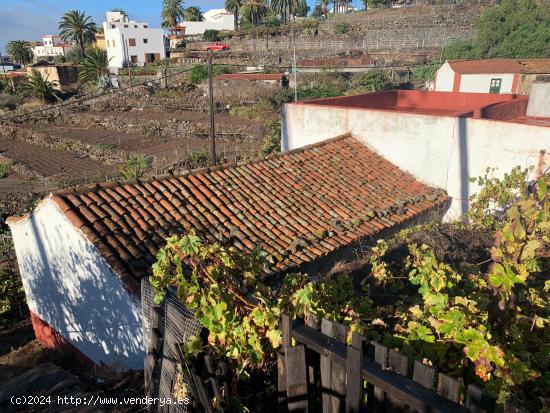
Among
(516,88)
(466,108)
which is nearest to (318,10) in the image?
(516,88)

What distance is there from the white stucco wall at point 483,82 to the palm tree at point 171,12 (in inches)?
2436

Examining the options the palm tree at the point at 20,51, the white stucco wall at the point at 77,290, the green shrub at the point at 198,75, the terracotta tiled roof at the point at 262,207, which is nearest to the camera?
the white stucco wall at the point at 77,290

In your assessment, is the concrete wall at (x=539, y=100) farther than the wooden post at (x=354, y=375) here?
Yes

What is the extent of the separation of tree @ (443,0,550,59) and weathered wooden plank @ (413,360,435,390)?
4296 centimetres

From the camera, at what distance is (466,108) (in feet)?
52.0

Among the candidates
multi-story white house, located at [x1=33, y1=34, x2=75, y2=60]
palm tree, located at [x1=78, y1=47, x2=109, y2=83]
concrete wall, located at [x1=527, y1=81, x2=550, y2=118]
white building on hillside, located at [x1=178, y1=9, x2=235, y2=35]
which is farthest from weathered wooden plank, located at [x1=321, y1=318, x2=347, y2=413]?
multi-story white house, located at [x1=33, y1=34, x2=75, y2=60]

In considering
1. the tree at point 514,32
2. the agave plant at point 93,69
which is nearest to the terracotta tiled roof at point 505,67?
the tree at point 514,32

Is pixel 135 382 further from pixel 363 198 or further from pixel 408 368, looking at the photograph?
pixel 363 198

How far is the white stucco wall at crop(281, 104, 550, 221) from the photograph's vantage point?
→ 9.04m

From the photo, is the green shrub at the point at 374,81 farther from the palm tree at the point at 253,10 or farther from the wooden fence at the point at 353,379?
the palm tree at the point at 253,10

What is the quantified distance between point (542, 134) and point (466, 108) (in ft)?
26.0

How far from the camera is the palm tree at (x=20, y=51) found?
2896 inches

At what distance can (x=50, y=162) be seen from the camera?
2675 cm

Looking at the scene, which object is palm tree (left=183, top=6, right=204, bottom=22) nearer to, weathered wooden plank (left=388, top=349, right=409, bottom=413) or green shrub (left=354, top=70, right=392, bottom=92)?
green shrub (left=354, top=70, right=392, bottom=92)
